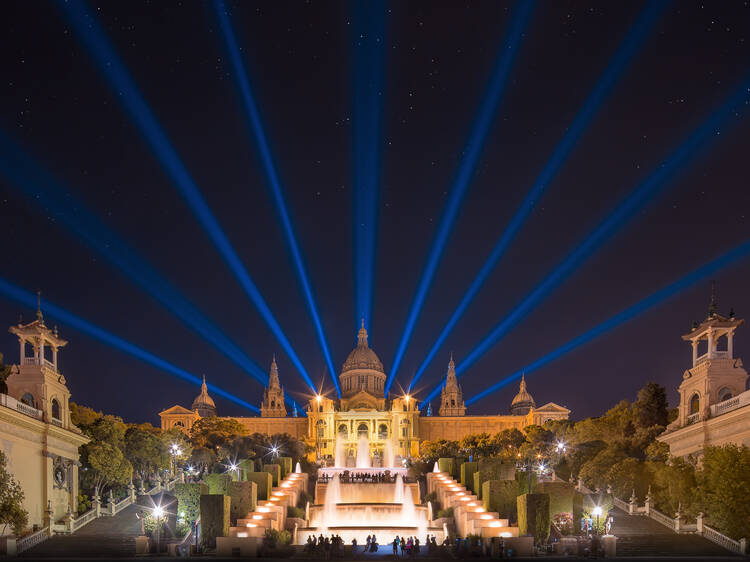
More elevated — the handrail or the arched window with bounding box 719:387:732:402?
the arched window with bounding box 719:387:732:402

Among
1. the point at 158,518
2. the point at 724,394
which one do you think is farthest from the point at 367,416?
the point at 158,518

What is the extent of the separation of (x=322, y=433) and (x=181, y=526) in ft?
332

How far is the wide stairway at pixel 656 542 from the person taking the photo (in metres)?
41.5

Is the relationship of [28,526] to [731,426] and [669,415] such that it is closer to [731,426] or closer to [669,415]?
[731,426]

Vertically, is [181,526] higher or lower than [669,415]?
lower

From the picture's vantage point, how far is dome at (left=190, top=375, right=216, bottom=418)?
164625 millimetres

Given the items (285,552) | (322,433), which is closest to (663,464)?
(285,552)

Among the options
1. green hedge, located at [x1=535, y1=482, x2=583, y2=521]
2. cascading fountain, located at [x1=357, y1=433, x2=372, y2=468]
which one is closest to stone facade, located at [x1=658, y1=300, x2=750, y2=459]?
green hedge, located at [x1=535, y1=482, x2=583, y2=521]

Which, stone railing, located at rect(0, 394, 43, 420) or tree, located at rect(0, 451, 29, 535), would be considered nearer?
tree, located at rect(0, 451, 29, 535)

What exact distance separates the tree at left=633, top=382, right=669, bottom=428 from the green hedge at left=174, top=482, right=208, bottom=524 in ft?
135

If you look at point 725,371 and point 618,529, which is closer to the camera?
point 618,529

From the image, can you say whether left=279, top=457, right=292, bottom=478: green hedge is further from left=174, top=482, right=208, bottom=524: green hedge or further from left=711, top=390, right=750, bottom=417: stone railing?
left=711, top=390, right=750, bottom=417: stone railing

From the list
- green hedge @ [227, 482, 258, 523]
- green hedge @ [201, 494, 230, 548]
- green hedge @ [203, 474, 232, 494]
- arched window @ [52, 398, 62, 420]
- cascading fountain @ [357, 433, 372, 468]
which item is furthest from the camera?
cascading fountain @ [357, 433, 372, 468]

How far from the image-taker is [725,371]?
54.7 m
